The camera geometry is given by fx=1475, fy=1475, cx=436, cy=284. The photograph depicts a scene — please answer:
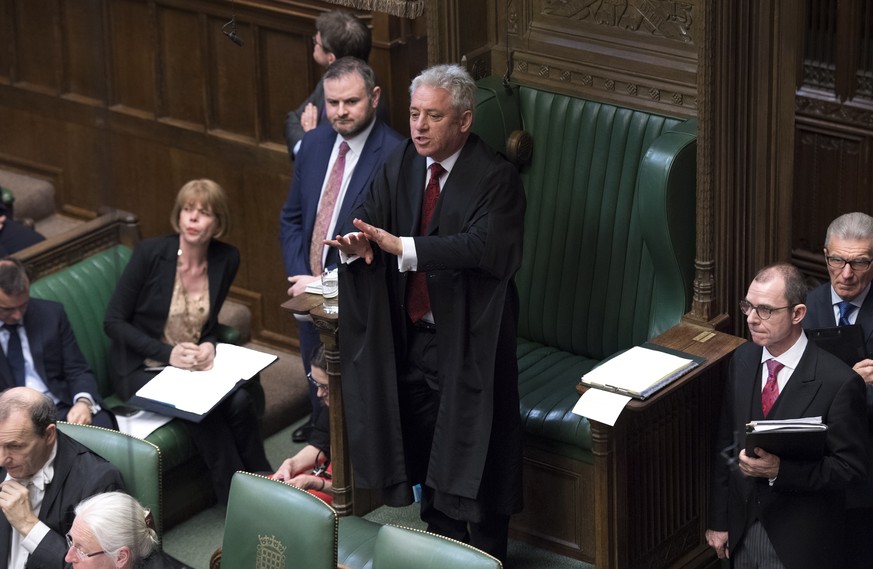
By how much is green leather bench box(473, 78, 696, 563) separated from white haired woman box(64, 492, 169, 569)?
1312mm

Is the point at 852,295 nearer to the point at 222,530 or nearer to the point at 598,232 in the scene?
the point at 598,232

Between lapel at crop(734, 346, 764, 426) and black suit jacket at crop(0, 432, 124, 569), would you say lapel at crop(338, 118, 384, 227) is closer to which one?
black suit jacket at crop(0, 432, 124, 569)

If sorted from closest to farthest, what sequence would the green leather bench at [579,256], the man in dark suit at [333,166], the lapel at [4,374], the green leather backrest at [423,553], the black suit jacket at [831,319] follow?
the green leather backrest at [423,553], the black suit jacket at [831,319], the green leather bench at [579,256], the man in dark suit at [333,166], the lapel at [4,374]

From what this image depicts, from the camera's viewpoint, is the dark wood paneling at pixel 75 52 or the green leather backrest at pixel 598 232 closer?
the green leather backrest at pixel 598 232

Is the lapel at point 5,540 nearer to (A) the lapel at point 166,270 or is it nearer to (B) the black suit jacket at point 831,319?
(A) the lapel at point 166,270

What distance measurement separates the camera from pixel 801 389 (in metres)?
3.71

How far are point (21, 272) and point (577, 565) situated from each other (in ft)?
7.16

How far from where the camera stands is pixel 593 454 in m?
4.21

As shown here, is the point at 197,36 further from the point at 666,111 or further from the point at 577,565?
the point at 577,565

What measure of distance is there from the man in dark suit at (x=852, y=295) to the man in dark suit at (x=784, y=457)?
0.14m

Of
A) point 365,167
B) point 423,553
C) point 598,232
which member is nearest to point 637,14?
point 598,232

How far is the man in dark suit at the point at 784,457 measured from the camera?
367 centimetres

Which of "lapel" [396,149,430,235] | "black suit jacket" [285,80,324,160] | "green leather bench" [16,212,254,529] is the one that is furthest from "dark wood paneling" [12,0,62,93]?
"lapel" [396,149,430,235]

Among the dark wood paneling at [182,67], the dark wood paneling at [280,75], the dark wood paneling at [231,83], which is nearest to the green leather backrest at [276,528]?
the dark wood paneling at [280,75]
